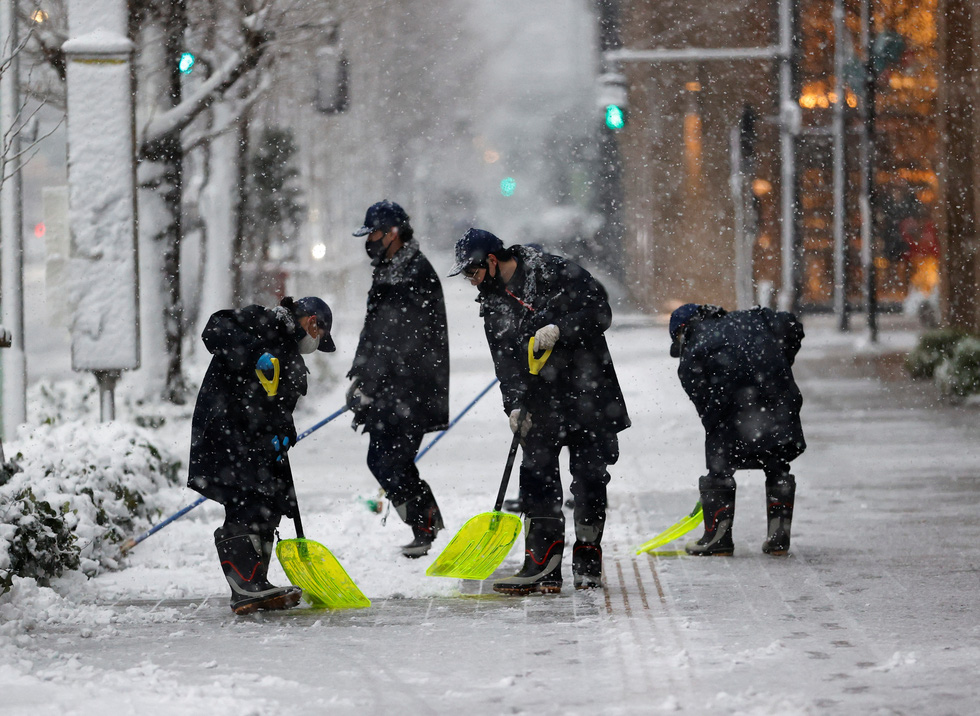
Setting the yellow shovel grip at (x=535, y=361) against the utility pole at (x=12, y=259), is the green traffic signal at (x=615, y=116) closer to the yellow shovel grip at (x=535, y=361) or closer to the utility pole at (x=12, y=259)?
the utility pole at (x=12, y=259)

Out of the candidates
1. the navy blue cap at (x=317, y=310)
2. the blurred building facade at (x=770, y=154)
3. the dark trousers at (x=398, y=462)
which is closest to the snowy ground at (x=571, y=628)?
the dark trousers at (x=398, y=462)

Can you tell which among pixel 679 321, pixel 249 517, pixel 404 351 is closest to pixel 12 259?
pixel 404 351

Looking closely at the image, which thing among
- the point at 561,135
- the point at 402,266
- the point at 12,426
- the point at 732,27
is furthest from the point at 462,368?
the point at 561,135

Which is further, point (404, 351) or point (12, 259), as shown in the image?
point (12, 259)

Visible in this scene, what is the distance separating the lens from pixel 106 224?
9.45 meters

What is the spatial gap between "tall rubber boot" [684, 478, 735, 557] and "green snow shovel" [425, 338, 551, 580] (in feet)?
3.72

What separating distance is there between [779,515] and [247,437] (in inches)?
110

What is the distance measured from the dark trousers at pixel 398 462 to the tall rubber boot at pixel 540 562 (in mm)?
1136

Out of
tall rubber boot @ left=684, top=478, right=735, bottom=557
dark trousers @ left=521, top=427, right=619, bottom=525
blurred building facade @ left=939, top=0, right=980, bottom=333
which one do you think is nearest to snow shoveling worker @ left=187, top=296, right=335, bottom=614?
dark trousers @ left=521, top=427, right=619, bottom=525

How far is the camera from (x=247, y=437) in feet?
20.5

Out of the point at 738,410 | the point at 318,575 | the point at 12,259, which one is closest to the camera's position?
the point at 318,575

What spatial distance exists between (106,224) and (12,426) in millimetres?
1594

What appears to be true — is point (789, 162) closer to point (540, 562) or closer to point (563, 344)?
point (563, 344)

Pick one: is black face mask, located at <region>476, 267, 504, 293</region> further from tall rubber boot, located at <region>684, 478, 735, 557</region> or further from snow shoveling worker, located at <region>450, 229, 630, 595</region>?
tall rubber boot, located at <region>684, 478, 735, 557</region>
